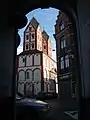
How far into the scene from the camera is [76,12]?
5.04m

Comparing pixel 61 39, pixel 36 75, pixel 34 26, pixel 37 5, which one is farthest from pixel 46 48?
pixel 37 5

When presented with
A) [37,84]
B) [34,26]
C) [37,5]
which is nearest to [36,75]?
[37,84]

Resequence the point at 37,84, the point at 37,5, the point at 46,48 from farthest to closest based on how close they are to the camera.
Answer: the point at 46,48 → the point at 37,84 → the point at 37,5
